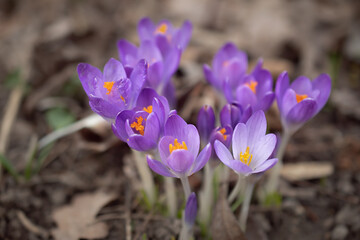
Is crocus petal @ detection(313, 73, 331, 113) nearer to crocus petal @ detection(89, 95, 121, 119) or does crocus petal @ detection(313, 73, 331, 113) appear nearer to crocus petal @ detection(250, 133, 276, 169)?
crocus petal @ detection(250, 133, 276, 169)

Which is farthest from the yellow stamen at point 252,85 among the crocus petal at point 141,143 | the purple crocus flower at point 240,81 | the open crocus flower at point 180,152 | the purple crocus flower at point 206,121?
the crocus petal at point 141,143

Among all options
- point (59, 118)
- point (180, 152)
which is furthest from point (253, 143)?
point (59, 118)

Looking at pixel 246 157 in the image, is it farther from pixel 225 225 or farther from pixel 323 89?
pixel 323 89

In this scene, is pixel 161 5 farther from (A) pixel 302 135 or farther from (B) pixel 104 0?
(A) pixel 302 135

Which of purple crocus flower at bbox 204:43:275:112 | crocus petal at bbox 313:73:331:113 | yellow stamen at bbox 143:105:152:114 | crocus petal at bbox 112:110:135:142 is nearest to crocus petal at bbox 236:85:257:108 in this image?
purple crocus flower at bbox 204:43:275:112

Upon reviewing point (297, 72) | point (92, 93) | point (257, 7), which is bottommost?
point (297, 72)

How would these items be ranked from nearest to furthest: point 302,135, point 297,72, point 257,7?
point 302,135
point 297,72
point 257,7

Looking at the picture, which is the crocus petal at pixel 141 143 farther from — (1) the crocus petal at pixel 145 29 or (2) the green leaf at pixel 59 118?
(2) the green leaf at pixel 59 118

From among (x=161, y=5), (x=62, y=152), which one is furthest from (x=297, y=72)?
→ (x=62, y=152)
